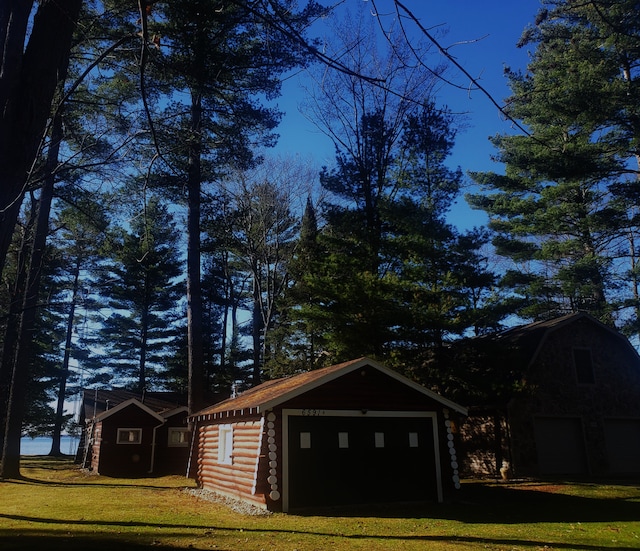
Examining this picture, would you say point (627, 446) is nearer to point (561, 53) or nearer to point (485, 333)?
point (485, 333)

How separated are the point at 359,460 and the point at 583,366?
12571 mm

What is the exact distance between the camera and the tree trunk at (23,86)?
155 inches

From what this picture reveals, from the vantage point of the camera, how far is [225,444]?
592 inches

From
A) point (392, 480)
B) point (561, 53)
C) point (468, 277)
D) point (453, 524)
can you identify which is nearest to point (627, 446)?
point (468, 277)

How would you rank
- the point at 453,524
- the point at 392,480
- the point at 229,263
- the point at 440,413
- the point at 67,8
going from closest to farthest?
the point at 67,8, the point at 453,524, the point at 392,480, the point at 440,413, the point at 229,263

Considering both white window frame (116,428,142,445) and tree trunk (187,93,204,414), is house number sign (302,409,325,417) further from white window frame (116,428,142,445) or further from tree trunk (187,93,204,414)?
white window frame (116,428,142,445)

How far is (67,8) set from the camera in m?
4.30

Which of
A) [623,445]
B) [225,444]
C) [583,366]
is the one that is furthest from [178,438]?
[623,445]

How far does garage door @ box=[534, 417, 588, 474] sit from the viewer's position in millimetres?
19234

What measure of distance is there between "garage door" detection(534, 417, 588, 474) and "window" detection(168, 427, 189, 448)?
15860 mm

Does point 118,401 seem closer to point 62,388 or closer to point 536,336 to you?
point 62,388

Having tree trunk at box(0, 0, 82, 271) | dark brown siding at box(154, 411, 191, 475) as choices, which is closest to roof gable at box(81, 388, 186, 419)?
dark brown siding at box(154, 411, 191, 475)

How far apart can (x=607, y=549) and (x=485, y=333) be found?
1613 cm

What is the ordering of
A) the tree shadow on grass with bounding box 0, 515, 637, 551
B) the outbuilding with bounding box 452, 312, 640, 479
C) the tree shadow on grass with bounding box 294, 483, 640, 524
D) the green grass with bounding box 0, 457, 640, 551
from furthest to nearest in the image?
the outbuilding with bounding box 452, 312, 640, 479, the tree shadow on grass with bounding box 294, 483, 640, 524, the green grass with bounding box 0, 457, 640, 551, the tree shadow on grass with bounding box 0, 515, 637, 551
